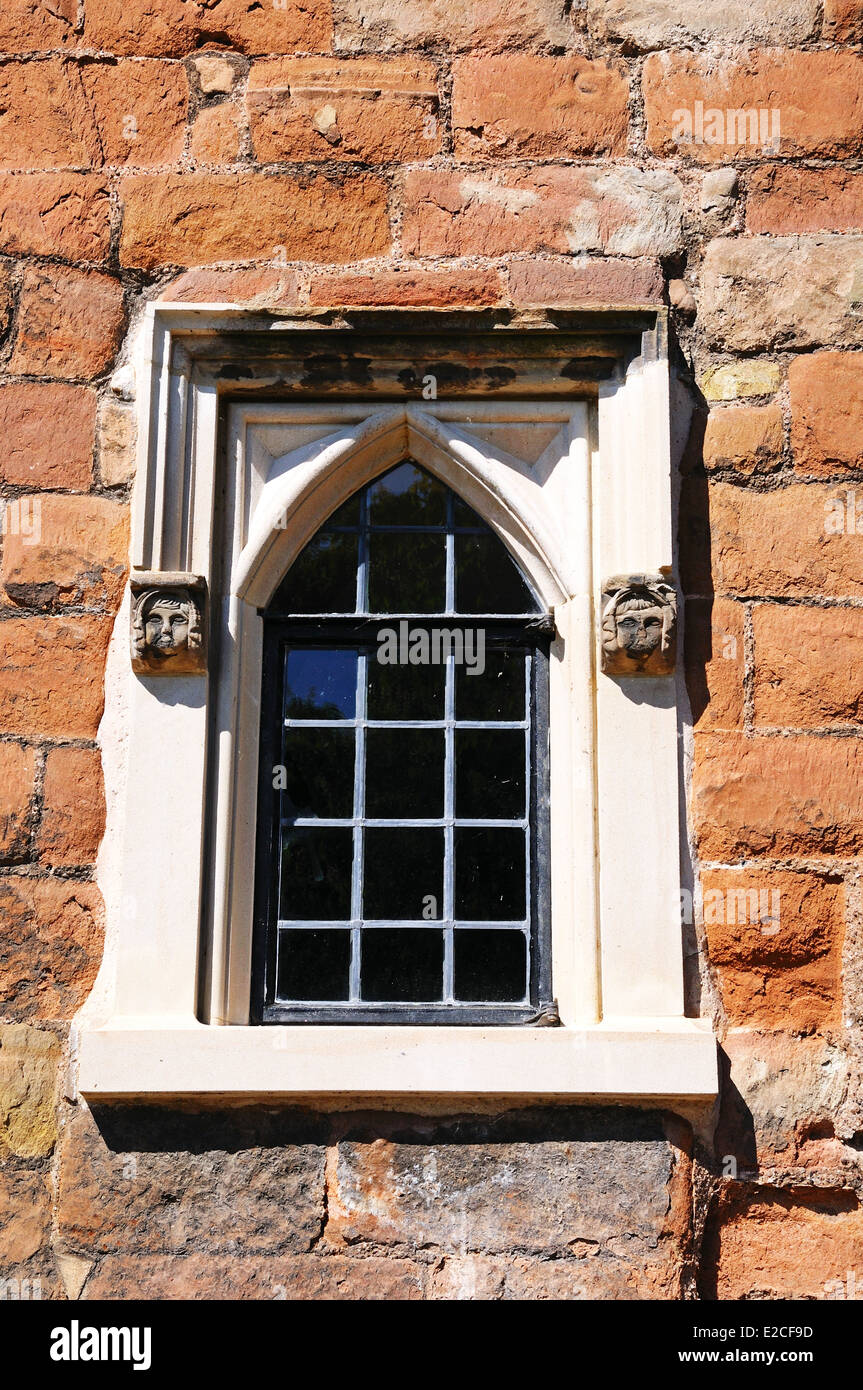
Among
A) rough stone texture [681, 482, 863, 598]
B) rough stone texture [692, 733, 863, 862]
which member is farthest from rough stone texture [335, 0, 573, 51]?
rough stone texture [692, 733, 863, 862]

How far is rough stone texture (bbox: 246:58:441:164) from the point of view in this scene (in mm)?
3418

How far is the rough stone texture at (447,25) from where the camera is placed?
3.47 m

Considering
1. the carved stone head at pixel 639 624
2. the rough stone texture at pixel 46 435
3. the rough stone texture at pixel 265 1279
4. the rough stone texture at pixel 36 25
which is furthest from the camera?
the rough stone texture at pixel 36 25

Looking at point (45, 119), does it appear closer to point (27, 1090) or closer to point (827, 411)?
point (827, 411)

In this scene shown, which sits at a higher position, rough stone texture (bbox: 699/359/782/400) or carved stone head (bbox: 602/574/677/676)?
rough stone texture (bbox: 699/359/782/400)

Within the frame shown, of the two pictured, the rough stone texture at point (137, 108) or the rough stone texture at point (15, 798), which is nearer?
the rough stone texture at point (15, 798)

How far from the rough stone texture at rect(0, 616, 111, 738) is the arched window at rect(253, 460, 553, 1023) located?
0.40 meters

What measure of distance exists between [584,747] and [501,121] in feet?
5.13

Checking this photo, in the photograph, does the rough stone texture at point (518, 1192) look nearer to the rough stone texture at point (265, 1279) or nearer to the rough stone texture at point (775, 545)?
the rough stone texture at point (265, 1279)

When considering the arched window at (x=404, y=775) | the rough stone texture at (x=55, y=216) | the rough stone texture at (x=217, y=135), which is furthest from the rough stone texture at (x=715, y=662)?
the rough stone texture at (x=55, y=216)

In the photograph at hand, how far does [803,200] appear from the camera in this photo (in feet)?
11.1

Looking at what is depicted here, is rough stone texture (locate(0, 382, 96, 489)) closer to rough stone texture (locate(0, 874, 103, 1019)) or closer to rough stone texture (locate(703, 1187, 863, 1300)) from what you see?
rough stone texture (locate(0, 874, 103, 1019))

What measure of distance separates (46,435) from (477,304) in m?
1.07

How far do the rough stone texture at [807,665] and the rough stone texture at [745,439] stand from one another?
351mm
